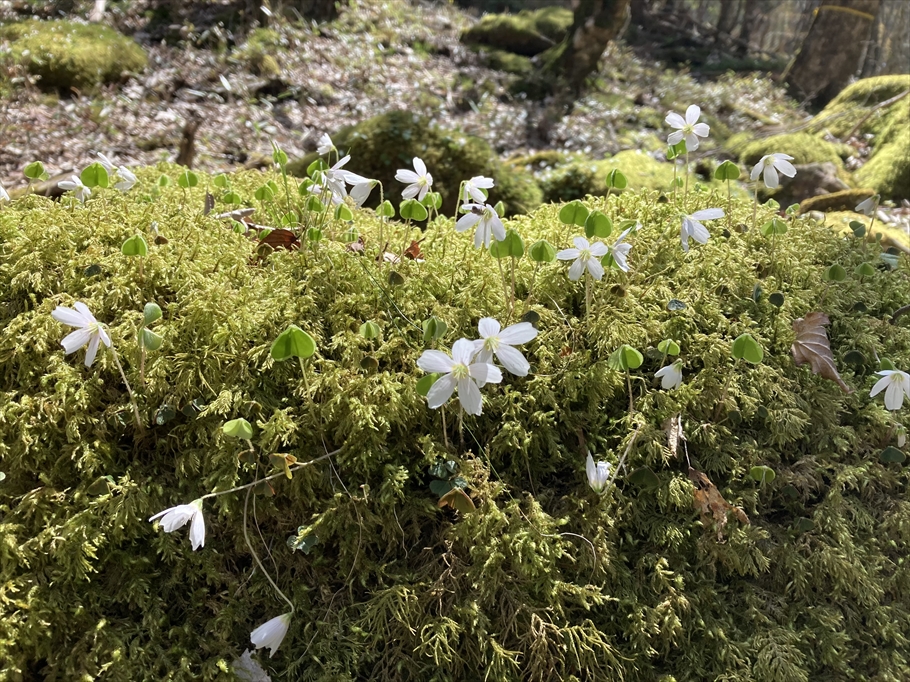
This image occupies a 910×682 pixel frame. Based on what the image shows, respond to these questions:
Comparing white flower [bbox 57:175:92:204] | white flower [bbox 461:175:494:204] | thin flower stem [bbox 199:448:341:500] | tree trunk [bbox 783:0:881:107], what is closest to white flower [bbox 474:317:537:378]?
thin flower stem [bbox 199:448:341:500]

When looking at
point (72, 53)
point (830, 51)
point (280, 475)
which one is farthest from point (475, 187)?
point (830, 51)

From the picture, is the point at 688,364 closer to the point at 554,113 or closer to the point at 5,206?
the point at 5,206

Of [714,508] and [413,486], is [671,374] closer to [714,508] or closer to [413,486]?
[714,508]

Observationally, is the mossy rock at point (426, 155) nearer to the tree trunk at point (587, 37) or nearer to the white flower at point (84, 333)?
the white flower at point (84, 333)

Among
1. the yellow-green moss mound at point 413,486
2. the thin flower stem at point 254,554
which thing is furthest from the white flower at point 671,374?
the thin flower stem at point 254,554

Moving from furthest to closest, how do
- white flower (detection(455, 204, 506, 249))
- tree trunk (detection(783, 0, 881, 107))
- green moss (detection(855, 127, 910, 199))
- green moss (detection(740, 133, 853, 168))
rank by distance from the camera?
tree trunk (detection(783, 0, 881, 107)) → green moss (detection(740, 133, 853, 168)) → green moss (detection(855, 127, 910, 199)) → white flower (detection(455, 204, 506, 249))

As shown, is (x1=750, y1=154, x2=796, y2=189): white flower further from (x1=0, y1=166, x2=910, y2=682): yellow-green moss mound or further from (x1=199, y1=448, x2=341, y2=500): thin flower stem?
(x1=199, y1=448, x2=341, y2=500): thin flower stem
